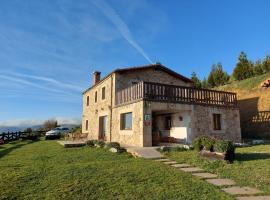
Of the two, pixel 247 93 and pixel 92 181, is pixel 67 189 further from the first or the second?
pixel 247 93

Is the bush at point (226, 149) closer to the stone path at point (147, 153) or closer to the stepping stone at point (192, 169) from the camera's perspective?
the stepping stone at point (192, 169)

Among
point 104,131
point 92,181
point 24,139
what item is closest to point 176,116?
point 104,131

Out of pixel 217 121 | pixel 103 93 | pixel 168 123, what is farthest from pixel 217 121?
pixel 103 93

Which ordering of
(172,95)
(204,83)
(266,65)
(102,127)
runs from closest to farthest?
(172,95) < (102,127) < (266,65) < (204,83)

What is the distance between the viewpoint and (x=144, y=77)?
2064cm

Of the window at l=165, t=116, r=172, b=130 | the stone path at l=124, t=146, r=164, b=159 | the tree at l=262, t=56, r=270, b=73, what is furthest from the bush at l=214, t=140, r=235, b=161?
the tree at l=262, t=56, r=270, b=73

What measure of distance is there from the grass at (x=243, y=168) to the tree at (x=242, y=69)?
27.3 meters

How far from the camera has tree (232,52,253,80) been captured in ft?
116

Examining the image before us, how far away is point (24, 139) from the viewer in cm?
2795

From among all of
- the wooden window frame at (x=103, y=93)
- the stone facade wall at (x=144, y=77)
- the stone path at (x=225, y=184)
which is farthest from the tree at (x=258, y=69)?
the stone path at (x=225, y=184)

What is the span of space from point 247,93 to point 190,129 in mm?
13103

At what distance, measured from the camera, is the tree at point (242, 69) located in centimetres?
3538

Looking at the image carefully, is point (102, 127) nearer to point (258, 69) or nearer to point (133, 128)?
point (133, 128)

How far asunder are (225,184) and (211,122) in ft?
36.4
